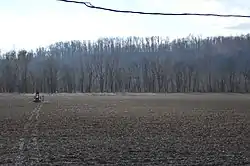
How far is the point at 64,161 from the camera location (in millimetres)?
13031

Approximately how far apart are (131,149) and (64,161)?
115 inches

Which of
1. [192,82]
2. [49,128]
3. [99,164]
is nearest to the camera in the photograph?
[99,164]

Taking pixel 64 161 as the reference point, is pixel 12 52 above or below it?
above

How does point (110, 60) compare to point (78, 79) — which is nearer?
point (78, 79)

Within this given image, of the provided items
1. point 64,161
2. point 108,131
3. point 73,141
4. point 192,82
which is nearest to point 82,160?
point 64,161

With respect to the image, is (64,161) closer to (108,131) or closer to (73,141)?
(73,141)

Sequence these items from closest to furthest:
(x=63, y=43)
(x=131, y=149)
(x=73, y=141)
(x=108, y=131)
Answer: (x=131, y=149) → (x=73, y=141) → (x=108, y=131) → (x=63, y=43)

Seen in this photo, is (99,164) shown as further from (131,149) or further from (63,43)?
(63,43)

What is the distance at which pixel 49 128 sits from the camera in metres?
23.5

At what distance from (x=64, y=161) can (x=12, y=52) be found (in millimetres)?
136452

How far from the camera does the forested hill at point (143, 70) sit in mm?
129875

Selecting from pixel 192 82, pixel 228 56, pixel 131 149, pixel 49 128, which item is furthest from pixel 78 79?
pixel 131 149

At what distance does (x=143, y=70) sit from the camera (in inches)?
5512

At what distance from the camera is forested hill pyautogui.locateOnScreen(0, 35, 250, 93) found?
130 meters
